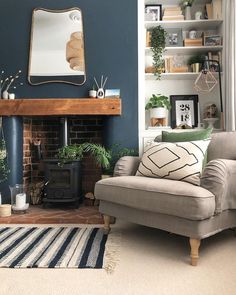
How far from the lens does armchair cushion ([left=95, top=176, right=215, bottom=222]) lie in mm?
1859

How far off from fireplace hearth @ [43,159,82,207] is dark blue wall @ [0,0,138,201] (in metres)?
0.43

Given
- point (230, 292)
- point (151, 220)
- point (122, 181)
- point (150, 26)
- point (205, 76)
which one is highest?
point (150, 26)

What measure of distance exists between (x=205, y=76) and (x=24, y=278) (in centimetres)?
287

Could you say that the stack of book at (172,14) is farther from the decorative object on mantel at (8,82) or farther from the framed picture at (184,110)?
the decorative object on mantel at (8,82)

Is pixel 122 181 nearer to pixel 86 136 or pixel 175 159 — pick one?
pixel 175 159

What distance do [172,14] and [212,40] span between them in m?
0.56

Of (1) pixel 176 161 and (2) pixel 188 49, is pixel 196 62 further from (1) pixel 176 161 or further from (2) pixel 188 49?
(1) pixel 176 161

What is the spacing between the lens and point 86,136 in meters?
3.87

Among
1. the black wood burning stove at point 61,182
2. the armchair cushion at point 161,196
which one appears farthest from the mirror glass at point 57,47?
the armchair cushion at point 161,196

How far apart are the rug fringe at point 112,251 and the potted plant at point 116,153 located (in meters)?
0.90

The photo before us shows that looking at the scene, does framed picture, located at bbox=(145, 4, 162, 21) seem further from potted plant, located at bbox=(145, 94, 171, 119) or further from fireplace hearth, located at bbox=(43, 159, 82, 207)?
fireplace hearth, located at bbox=(43, 159, 82, 207)

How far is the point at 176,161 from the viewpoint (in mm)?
2309

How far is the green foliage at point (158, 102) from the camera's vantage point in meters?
3.62

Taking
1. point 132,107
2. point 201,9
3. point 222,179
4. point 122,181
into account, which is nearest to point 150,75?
point 132,107
